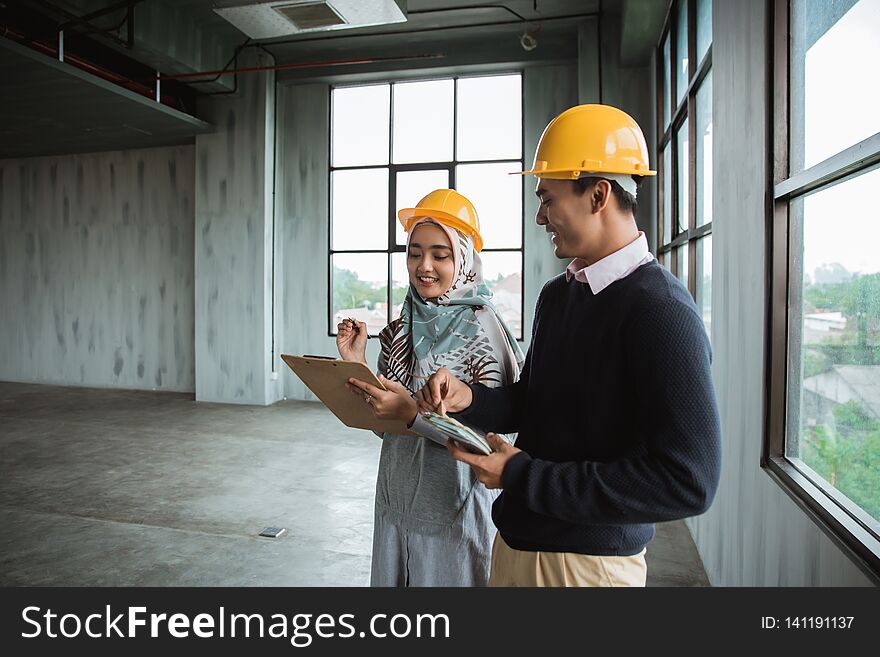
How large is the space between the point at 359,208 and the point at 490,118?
190 cm

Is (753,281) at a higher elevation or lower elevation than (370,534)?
higher

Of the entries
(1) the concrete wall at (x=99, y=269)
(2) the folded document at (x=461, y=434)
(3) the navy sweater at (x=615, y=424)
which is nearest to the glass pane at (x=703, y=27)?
(3) the navy sweater at (x=615, y=424)

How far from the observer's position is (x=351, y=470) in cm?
539

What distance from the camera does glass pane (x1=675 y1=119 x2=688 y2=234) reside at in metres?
4.54

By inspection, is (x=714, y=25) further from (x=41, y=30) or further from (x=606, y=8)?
(x=41, y=30)

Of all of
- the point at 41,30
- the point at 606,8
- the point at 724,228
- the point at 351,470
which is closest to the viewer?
the point at 724,228

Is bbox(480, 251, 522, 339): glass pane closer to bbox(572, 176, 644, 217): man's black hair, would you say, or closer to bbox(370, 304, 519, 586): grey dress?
bbox(370, 304, 519, 586): grey dress

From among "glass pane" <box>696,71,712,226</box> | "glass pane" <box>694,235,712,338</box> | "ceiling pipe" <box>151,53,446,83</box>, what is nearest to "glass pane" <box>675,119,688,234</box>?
"glass pane" <box>696,71,712,226</box>

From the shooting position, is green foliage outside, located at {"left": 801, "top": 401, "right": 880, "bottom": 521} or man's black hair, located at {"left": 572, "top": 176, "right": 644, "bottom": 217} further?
green foliage outside, located at {"left": 801, "top": 401, "right": 880, "bottom": 521}

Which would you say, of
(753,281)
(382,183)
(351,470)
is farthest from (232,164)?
(753,281)

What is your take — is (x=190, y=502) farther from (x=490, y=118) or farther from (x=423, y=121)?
(x=490, y=118)

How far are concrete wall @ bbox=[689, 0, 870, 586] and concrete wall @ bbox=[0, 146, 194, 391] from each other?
24.7 ft

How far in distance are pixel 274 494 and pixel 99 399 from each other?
15.9 feet

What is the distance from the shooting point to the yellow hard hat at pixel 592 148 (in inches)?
51.7
